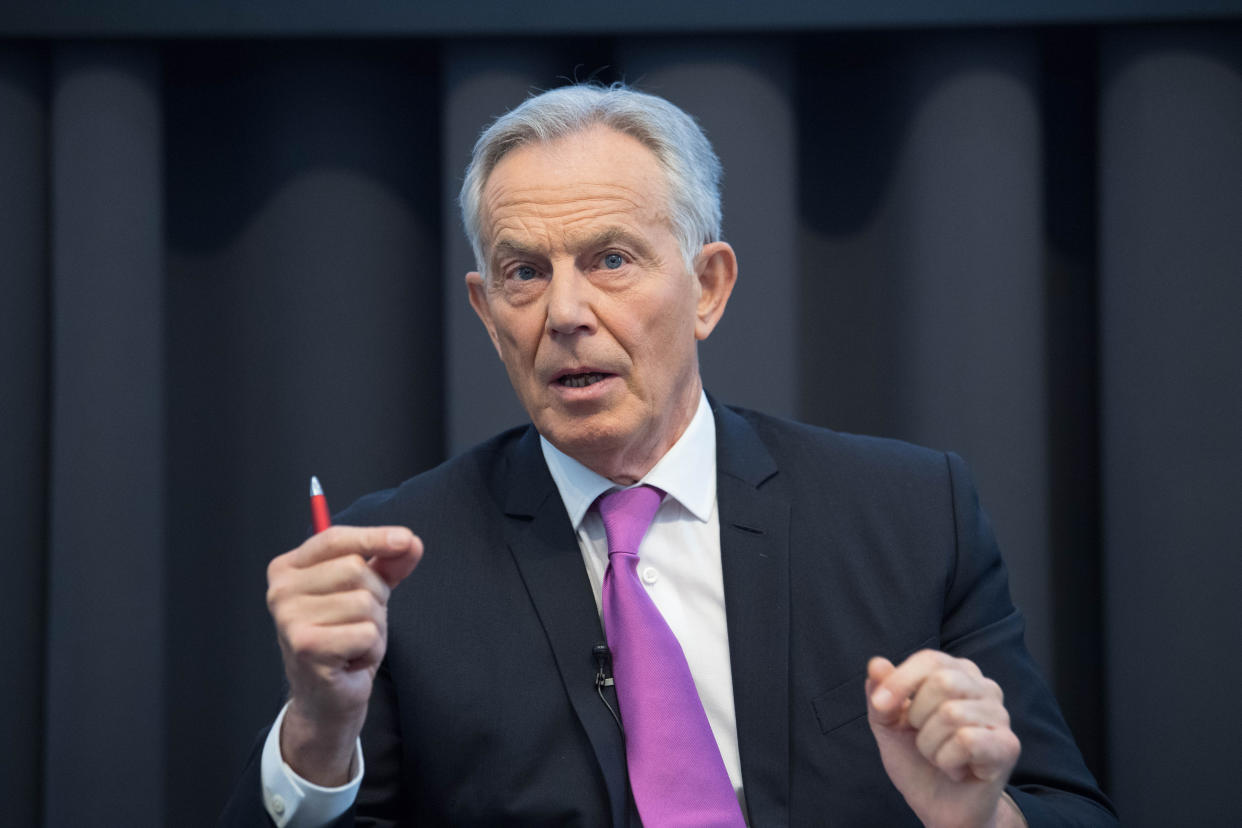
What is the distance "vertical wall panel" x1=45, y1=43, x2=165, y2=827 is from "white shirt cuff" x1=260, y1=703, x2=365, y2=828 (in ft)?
3.47

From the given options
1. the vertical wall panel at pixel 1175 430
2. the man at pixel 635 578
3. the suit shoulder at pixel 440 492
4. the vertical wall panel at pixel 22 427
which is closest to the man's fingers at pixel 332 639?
the man at pixel 635 578

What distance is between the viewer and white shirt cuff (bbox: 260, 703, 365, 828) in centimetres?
122

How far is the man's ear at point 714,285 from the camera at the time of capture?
1688mm

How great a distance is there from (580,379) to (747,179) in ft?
2.86

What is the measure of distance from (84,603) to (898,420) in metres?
1.69

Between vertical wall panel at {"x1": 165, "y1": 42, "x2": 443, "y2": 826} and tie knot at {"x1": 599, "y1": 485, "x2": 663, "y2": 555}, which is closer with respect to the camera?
tie knot at {"x1": 599, "y1": 485, "x2": 663, "y2": 555}

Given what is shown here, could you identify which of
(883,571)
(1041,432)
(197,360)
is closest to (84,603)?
(197,360)

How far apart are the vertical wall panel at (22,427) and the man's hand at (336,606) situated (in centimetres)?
137

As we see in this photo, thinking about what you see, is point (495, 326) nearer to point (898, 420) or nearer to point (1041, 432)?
point (898, 420)

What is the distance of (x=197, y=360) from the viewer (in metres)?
2.35

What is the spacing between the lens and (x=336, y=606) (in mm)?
1070

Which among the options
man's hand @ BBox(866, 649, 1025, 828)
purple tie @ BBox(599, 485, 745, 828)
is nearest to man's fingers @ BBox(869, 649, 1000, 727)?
man's hand @ BBox(866, 649, 1025, 828)

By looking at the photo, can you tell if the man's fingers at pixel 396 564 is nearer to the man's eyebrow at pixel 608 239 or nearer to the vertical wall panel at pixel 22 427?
the man's eyebrow at pixel 608 239

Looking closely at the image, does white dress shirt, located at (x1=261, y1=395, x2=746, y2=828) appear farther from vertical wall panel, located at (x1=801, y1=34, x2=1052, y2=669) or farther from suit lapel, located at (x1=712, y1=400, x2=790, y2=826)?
vertical wall panel, located at (x1=801, y1=34, x2=1052, y2=669)
